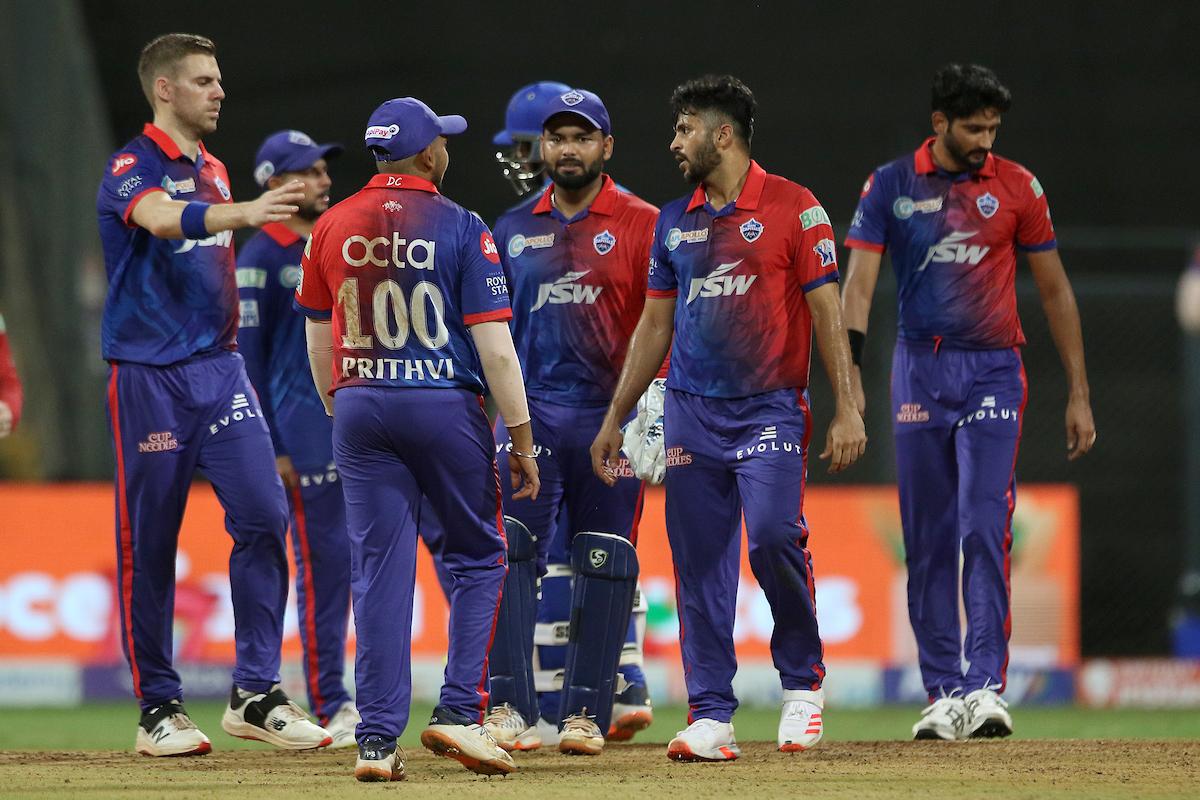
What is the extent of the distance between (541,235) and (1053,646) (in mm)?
5490

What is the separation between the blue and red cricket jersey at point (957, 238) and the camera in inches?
280

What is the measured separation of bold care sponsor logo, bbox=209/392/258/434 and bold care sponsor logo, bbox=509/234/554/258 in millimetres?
1151

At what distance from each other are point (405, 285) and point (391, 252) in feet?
0.38

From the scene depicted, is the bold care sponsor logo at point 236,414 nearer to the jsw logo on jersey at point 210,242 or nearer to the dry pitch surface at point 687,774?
the jsw logo on jersey at point 210,242

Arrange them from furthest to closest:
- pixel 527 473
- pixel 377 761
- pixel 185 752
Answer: pixel 185 752, pixel 527 473, pixel 377 761

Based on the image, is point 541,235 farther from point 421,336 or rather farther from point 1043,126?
point 1043,126

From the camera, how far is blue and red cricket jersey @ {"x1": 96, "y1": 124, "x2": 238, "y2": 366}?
652 centimetres

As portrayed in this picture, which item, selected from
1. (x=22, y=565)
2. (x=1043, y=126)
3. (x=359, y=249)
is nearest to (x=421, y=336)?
(x=359, y=249)

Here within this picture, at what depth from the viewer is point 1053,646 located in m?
10.8

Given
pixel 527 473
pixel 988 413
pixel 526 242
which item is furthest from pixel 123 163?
pixel 988 413

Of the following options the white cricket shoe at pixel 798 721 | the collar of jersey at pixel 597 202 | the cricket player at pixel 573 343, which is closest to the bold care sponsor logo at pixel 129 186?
the cricket player at pixel 573 343

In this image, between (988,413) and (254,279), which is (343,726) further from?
(988,413)

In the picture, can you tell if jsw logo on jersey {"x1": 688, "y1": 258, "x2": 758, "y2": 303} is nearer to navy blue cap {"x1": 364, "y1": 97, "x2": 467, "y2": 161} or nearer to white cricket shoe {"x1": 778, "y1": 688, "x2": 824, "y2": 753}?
navy blue cap {"x1": 364, "y1": 97, "x2": 467, "y2": 161}

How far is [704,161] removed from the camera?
633 centimetres
